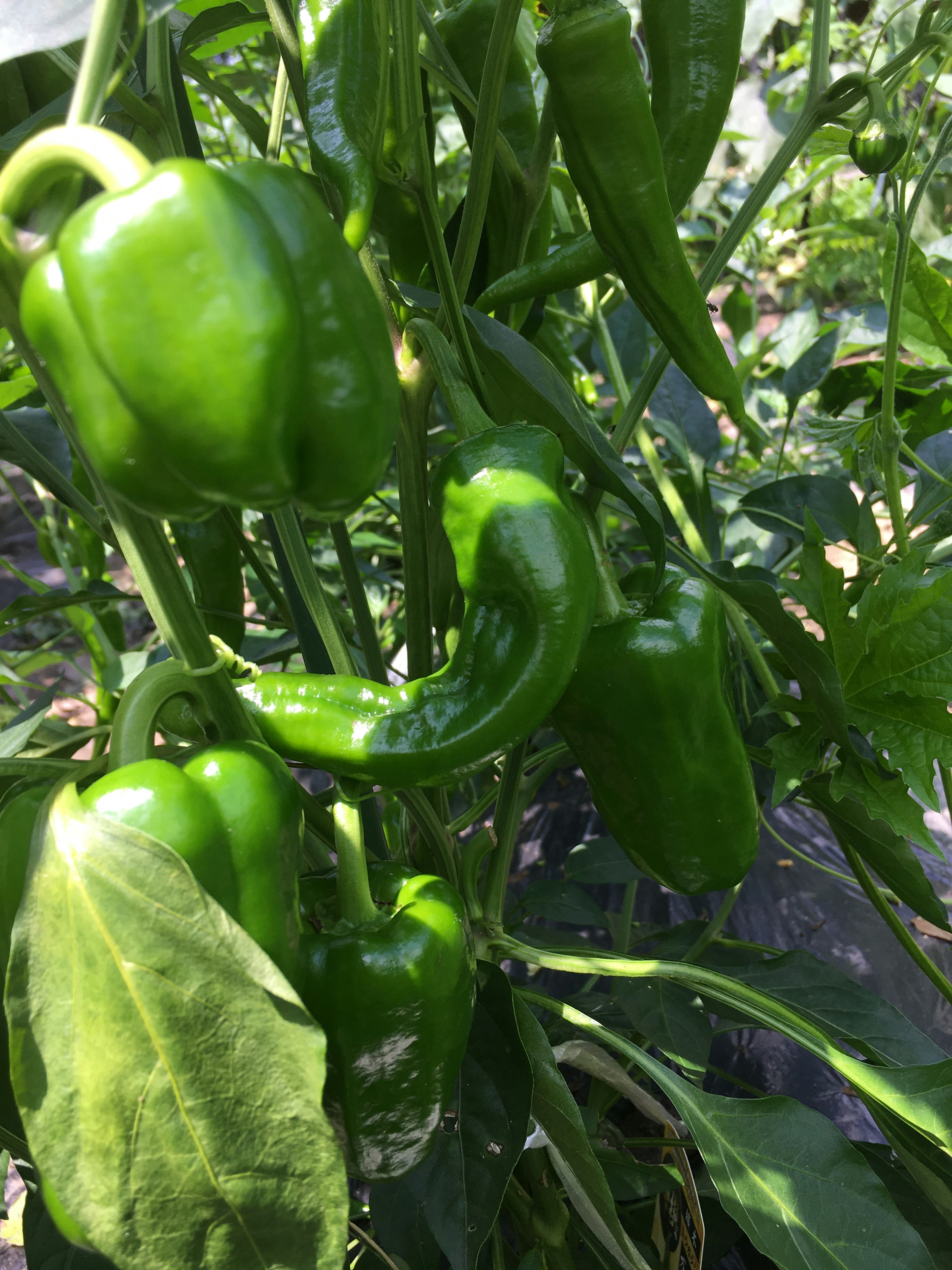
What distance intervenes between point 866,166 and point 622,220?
18 cm

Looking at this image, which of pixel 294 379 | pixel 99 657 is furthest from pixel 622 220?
pixel 99 657

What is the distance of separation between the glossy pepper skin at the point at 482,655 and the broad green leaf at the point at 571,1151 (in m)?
0.22

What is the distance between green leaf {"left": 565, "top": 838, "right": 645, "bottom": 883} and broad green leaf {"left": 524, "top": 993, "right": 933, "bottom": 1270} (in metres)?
0.30

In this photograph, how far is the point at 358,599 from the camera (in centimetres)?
56

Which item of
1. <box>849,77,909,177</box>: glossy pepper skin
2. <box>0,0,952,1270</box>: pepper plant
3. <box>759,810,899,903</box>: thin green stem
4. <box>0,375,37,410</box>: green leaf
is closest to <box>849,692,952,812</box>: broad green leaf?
<box>0,0,952,1270</box>: pepper plant

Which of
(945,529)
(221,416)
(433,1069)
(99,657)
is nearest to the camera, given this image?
(221,416)

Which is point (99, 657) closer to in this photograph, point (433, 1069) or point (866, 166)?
point (433, 1069)

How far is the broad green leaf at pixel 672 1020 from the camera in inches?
22.9

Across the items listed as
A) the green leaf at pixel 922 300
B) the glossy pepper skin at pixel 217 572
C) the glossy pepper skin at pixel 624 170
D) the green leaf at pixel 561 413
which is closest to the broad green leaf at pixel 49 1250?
the glossy pepper skin at pixel 217 572

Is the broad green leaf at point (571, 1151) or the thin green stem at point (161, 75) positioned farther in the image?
the broad green leaf at point (571, 1151)

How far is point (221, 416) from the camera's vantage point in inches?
8.6

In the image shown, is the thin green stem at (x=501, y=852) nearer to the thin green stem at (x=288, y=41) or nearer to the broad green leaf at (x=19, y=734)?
the broad green leaf at (x=19, y=734)

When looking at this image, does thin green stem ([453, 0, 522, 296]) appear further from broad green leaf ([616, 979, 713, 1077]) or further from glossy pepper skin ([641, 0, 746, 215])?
broad green leaf ([616, 979, 713, 1077])

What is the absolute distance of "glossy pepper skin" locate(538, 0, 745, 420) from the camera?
1.33 ft
